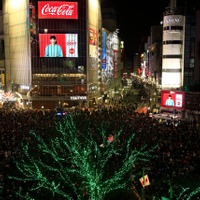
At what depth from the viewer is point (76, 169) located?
12.4 meters

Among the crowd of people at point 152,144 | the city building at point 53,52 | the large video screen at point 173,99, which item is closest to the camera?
the crowd of people at point 152,144

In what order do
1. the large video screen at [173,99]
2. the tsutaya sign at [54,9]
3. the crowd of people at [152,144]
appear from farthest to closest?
the tsutaya sign at [54,9]
the large video screen at [173,99]
the crowd of people at [152,144]

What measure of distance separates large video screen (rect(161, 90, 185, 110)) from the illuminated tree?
10031mm

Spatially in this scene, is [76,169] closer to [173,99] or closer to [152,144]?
[152,144]

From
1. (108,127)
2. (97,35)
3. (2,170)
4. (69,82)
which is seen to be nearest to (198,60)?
(97,35)

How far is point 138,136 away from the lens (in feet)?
62.3

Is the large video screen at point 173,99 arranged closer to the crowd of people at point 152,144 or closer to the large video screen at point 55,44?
the crowd of people at point 152,144

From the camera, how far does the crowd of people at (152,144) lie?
43.1ft

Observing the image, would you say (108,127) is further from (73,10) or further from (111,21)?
(111,21)

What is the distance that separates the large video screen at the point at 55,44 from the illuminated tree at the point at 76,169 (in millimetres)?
24065

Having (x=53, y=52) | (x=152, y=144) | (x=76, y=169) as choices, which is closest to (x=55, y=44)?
(x=53, y=52)

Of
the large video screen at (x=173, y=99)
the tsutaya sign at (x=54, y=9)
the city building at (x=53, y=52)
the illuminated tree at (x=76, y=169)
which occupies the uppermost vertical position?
the tsutaya sign at (x=54, y=9)

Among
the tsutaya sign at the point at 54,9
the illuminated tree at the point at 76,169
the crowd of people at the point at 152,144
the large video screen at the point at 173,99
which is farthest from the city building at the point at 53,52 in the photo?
the illuminated tree at the point at 76,169

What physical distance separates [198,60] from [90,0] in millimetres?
19750
